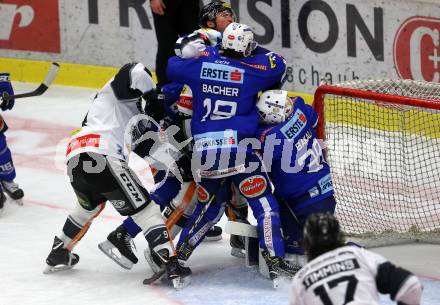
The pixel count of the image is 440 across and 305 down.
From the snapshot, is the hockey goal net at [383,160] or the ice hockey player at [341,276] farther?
the hockey goal net at [383,160]

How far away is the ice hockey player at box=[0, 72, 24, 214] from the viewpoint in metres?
6.75

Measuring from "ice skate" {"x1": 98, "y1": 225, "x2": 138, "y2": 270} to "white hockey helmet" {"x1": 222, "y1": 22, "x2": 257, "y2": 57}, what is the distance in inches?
42.0

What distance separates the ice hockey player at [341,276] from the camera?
352 centimetres

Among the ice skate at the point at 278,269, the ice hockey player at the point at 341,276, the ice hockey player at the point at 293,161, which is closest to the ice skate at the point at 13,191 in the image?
the ice hockey player at the point at 293,161

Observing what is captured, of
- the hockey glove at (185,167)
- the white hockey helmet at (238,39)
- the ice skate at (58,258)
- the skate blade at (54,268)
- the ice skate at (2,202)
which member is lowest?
the ice skate at (2,202)

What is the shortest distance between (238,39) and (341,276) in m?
2.12

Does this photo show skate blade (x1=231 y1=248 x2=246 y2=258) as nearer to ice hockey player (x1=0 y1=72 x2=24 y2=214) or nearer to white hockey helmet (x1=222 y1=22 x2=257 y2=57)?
white hockey helmet (x1=222 y1=22 x2=257 y2=57)

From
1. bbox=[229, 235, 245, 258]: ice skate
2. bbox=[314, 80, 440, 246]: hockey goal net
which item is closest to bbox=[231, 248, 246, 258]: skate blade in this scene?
bbox=[229, 235, 245, 258]: ice skate

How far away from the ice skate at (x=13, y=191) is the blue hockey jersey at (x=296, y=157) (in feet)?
6.98

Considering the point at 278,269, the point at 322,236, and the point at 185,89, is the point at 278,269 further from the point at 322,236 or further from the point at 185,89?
the point at 322,236

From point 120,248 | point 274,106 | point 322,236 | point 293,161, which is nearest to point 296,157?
point 293,161

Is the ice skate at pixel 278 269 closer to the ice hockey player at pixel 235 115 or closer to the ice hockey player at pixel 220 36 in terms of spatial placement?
the ice hockey player at pixel 235 115

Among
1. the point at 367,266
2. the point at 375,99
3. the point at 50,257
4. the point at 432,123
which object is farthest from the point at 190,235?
the point at 367,266

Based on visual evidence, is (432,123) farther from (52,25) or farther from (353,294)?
(52,25)
